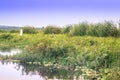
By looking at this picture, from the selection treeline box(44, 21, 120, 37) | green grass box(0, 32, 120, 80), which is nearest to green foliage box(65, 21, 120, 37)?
treeline box(44, 21, 120, 37)

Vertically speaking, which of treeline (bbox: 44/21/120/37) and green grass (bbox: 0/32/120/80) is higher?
treeline (bbox: 44/21/120/37)

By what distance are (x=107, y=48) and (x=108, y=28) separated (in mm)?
7311

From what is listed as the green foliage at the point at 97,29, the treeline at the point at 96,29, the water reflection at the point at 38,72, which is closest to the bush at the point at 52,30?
the treeline at the point at 96,29

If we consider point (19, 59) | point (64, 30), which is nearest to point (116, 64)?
point (19, 59)

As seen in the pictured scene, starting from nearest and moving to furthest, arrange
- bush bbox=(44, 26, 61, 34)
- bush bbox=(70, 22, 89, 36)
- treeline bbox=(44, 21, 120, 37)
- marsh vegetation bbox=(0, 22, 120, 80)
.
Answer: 1. marsh vegetation bbox=(0, 22, 120, 80)
2. treeline bbox=(44, 21, 120, 37)
3. bush bbox=(70, 22, 89, 36)
4. bush bbox=(44, 26, 61, 34)

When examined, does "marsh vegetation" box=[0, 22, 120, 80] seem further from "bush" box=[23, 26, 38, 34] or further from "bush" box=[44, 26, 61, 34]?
"bush" box=[23, 26, 38, 34]

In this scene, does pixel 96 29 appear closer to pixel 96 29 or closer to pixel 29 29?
pixel 96 29

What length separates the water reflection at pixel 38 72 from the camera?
571 inches

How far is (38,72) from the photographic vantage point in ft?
51.5

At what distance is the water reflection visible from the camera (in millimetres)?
14516

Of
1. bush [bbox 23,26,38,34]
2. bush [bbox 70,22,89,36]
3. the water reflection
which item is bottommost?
the water reflection

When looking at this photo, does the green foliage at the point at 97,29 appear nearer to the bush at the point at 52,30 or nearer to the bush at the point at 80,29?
the bush at the point at 80,29

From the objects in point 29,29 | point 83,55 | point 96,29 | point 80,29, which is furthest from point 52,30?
point 83,55

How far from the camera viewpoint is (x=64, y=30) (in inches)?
1162
